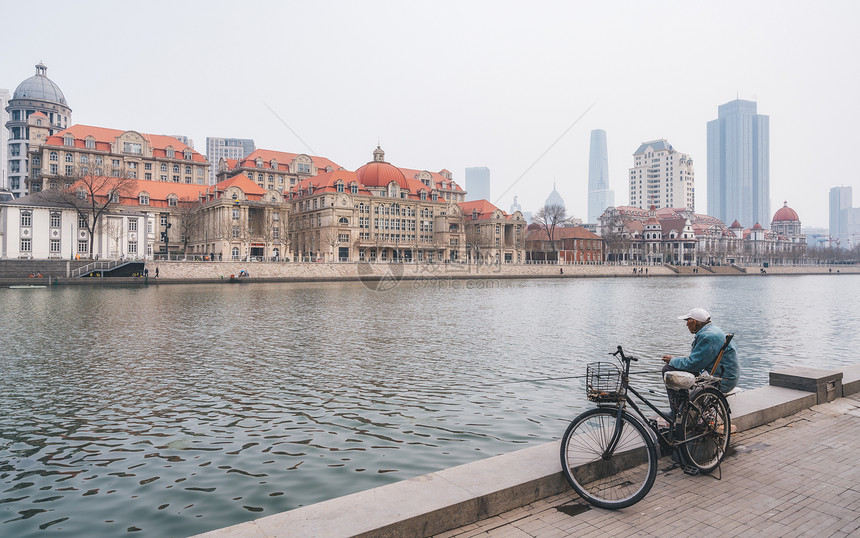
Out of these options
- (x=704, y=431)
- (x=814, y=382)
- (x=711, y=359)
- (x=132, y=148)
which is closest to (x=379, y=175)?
(x=132, y=148)

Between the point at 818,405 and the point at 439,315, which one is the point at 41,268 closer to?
the point at 439,315

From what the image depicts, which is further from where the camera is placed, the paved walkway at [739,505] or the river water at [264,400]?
the river water at [264,400]

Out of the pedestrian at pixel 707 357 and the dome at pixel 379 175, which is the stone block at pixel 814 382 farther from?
the dome at pixel 379 175

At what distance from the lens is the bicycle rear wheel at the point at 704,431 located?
7297mm

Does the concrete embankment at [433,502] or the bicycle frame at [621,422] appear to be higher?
the bicycle frame at [621,422]

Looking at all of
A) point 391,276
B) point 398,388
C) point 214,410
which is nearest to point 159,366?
point 214,410

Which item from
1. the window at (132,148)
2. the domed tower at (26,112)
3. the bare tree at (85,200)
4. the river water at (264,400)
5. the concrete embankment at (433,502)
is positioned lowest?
the river water at (264,400)

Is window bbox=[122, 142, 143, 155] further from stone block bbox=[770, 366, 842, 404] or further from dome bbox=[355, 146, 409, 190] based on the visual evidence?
stone block bbox=[770, 366, 842, 404]

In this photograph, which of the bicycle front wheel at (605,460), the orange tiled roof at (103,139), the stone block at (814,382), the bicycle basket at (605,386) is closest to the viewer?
the bicycle front wheel at (605,460)

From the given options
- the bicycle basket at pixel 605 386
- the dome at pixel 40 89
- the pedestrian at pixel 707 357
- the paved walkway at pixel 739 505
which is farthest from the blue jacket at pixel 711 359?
the dome at pixel 40 89

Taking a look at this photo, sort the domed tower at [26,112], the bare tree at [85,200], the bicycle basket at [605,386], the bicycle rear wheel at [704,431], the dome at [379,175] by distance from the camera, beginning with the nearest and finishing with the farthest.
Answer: the bicycle basket at [605,386]
the bicycle rear wheel at [704,431]
the bare tree at [85,200]
the dome at [379,175]
the domed tower at [26,112]

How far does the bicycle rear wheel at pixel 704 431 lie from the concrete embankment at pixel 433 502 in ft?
2.29

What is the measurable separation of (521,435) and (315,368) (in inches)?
361

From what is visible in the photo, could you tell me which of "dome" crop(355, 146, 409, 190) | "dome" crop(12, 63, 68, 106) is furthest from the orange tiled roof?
"dome" crop(12, 63, 68, 106)
